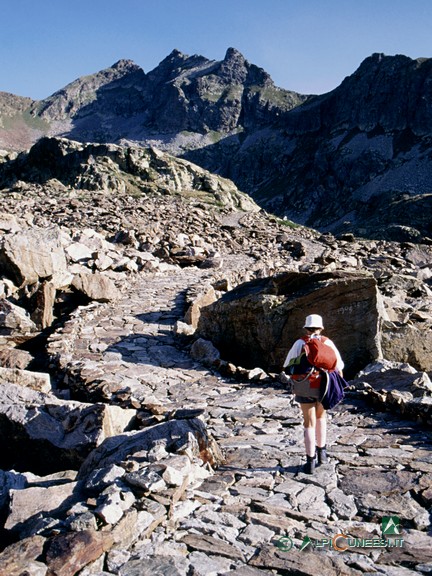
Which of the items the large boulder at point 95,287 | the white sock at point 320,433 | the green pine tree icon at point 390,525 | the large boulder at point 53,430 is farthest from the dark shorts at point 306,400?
the large boulder at point 95,287

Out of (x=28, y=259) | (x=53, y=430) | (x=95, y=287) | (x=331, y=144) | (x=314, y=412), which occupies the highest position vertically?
(x=331, y=144)

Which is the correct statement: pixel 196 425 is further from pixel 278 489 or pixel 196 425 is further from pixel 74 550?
pixel 74 550

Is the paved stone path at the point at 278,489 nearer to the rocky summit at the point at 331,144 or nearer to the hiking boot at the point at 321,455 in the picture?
the hiking boot at the point at 321,455

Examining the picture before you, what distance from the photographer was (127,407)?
6.55 m

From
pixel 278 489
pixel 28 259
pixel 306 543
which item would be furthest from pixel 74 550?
pixel 28 259

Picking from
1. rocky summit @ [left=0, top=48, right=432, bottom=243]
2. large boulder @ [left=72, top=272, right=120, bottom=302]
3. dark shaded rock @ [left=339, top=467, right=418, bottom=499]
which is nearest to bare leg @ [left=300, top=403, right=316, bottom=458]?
dark shaded rock @ [left=339, top=467, right=418, bottom=499]

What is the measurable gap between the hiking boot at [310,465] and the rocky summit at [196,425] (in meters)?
0.07

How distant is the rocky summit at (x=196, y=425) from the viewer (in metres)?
3.27

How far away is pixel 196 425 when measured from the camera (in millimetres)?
4859

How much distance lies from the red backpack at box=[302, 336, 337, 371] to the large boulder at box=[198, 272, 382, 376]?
352 cm

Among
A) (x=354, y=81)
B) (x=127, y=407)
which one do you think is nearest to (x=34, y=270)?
(x=127, y=407)

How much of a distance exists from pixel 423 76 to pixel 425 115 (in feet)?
35.7

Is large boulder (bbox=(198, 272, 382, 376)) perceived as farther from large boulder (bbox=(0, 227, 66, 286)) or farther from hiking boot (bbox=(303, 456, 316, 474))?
large boulder (bbox=(0, 227, 66, 286))

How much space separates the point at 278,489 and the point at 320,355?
1.29 meters
